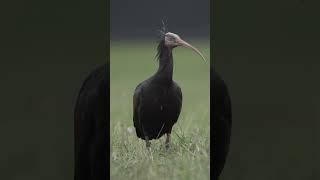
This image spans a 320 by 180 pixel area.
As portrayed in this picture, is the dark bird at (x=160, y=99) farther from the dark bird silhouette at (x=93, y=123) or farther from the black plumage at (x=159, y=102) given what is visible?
the dark bird silhouette at (x=93, y=123)

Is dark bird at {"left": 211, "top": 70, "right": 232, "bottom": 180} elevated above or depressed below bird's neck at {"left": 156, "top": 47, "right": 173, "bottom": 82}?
below

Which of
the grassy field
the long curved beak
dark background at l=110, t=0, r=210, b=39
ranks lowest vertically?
the grassy field

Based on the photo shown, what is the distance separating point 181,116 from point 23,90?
605 mm

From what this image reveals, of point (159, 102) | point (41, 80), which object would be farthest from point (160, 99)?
point (41, 80)

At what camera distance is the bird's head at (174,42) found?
7.79 feet

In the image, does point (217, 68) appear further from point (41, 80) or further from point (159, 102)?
point (41, 80)

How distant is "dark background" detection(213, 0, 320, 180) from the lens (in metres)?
2.53

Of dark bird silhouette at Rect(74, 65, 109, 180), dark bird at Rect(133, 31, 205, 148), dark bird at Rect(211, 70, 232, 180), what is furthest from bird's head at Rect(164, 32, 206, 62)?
dark bird silhouette at Rect(74, 65, 109, 180)

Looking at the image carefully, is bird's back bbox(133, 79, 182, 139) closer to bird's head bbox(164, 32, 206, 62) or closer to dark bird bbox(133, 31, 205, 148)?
dark bird bbox(133, 31, 205, 148)

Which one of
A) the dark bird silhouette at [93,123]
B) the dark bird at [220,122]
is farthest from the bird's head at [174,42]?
the dark bird silhouette at [93,123]

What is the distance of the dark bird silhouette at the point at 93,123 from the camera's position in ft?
7.75

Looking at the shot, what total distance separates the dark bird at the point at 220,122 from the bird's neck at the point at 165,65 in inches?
6.2

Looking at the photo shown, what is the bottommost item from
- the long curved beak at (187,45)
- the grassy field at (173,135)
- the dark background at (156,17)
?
the grassy field at (173,135)

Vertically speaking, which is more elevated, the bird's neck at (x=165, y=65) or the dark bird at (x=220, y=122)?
the bird's neck at (x=165, y=65)
